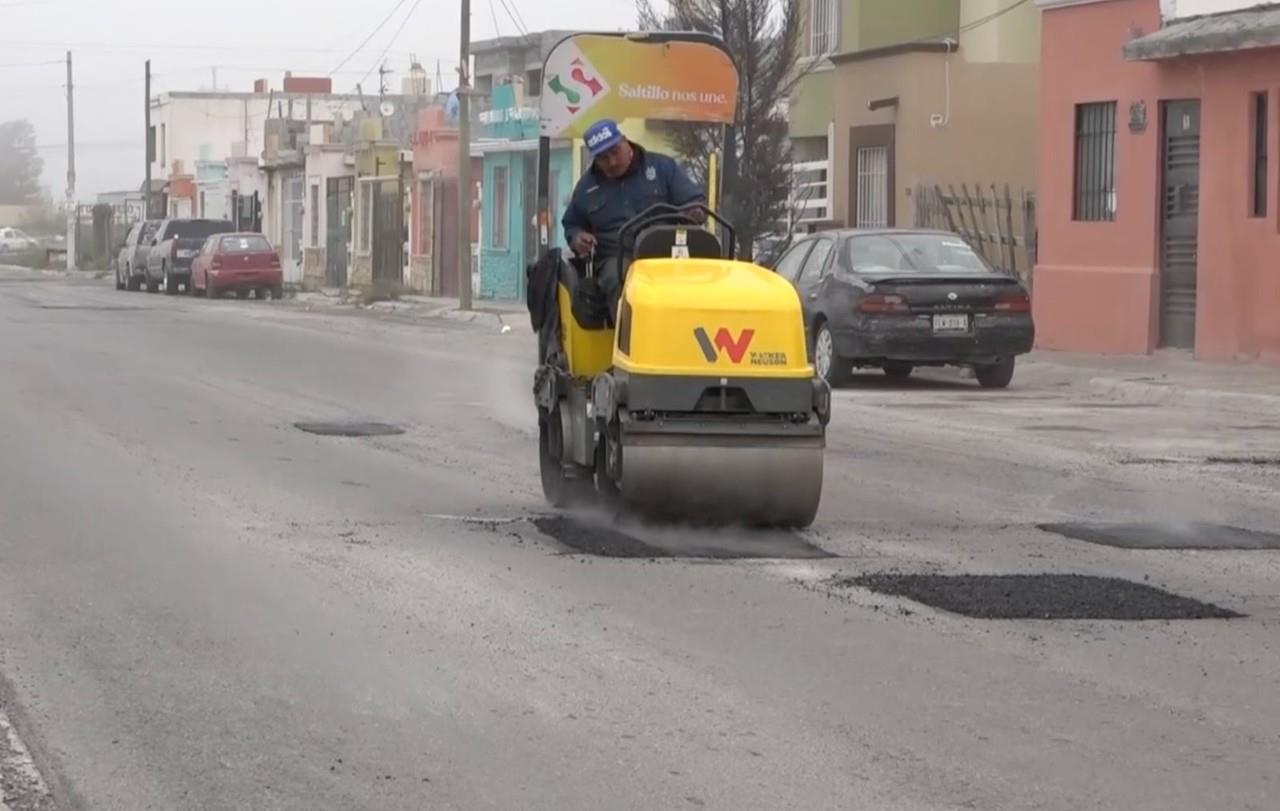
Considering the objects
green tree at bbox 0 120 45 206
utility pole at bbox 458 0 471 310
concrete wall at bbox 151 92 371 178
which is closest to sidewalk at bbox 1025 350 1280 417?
utility pole at bbox 458 0 471 310

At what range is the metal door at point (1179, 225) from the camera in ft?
83.0

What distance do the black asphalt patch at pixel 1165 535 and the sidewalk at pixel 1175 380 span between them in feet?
24.5

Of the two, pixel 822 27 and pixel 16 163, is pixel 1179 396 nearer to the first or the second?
pixel 822 27

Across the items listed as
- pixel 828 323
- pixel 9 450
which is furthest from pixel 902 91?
pixel 9 450

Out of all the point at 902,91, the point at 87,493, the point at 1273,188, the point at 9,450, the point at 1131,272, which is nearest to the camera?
the point at 87,493

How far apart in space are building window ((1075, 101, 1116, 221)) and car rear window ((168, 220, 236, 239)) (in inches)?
1267

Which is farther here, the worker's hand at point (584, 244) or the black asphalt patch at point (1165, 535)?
the worker's hand at point (584, 244)

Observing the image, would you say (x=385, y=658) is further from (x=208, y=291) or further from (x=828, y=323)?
(x=208, y=291)

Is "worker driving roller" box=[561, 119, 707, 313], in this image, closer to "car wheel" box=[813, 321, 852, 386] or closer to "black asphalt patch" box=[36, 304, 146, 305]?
"car wheel" box=[813, 321, 852, 386]

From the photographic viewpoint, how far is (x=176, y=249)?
5425cm

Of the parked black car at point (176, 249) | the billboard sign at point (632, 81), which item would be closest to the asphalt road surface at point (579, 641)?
the billboard sign at point (632, 81)

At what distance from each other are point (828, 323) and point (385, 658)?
1410 centimetres

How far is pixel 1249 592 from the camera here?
31.5ft

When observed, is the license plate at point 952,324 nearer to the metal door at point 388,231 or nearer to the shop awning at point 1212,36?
the shop awning at point 1212,36
